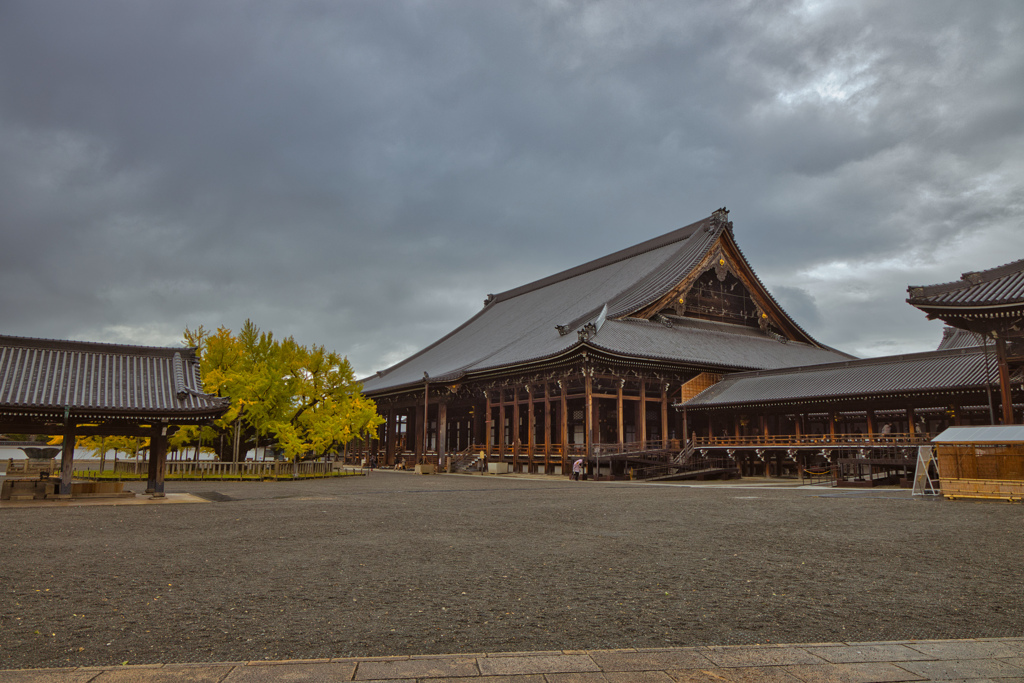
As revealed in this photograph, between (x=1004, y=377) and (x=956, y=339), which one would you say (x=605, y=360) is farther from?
(x=956, y=339)

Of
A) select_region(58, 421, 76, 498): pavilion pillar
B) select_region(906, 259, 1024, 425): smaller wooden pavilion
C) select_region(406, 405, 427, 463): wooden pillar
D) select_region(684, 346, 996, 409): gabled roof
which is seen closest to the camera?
select_region(58, 421, 76, 498): pavilion pillar

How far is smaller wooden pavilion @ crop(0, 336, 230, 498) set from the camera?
1858 cm

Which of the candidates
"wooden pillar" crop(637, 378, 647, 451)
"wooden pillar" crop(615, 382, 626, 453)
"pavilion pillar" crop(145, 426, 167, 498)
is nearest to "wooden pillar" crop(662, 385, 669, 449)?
"wooden pillar" crop(637, 378, 647, 451)

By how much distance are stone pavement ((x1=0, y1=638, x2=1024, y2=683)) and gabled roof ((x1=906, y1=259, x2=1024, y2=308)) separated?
19254 millimetres

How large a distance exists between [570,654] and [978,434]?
59.4 ft

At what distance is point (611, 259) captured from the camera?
51.3m

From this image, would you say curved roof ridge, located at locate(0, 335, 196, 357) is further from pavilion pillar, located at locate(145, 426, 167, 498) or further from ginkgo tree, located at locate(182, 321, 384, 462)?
ginkgo tree, located at locate(182, 321, 384, 462)

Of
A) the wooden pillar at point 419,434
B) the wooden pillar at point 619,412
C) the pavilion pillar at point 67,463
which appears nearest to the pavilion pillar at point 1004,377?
the wooden pillar at point 619,412

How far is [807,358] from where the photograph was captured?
147 ft

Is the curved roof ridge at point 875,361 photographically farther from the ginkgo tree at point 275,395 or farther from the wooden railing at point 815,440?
the ginkgo tree at point 275,395

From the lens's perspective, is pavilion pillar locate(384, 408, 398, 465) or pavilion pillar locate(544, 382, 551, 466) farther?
pavilion pillar locate(384, 408, 398, 465)

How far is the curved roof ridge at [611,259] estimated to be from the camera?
45375 mm

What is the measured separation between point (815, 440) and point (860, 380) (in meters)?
3.39

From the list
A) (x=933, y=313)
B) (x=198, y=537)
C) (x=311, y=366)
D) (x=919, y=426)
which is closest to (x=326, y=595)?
(x=198, y=537)
